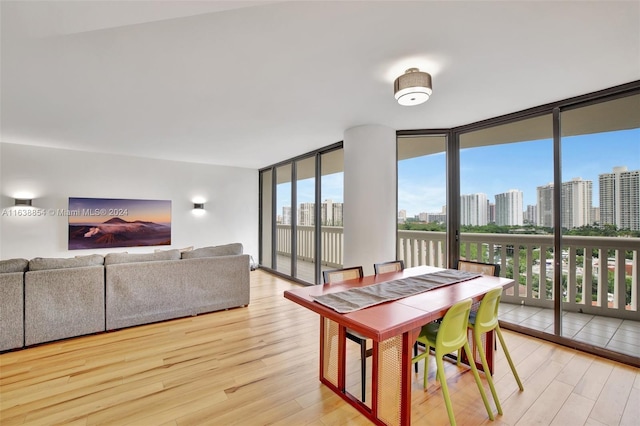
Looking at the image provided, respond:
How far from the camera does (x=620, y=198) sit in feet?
8.33

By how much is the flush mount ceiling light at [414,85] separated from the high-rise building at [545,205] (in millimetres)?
1890

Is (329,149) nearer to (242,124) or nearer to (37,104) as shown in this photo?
(242,124)

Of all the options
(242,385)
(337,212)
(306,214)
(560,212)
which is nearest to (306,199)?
(306,214)

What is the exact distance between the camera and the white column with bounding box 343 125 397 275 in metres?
3.56

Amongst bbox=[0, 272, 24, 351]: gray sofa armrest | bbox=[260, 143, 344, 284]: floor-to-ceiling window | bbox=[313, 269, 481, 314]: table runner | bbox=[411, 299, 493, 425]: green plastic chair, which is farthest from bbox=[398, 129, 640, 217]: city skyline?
bbox=[0, 272, 24, 351]: gray sofa armrest

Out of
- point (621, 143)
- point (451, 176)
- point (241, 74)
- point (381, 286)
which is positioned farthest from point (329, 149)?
point (621, 143)

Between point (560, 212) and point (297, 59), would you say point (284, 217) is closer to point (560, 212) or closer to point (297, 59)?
point (297, 59)

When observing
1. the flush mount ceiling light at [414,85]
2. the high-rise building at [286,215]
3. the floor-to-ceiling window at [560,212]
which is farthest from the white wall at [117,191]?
the flush mount ceiling light at [414,85]

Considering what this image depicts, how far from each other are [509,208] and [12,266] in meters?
5.34

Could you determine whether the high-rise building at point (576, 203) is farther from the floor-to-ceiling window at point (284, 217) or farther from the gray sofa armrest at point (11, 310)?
the gray sofa armrest at point (11, 310)

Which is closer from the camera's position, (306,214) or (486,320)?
(486,320)

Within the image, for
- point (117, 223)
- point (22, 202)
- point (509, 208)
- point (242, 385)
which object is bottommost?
point (242, 385)

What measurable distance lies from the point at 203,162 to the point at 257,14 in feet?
16.0

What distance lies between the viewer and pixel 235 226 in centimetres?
649
